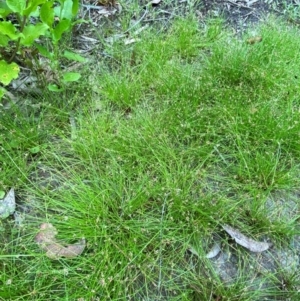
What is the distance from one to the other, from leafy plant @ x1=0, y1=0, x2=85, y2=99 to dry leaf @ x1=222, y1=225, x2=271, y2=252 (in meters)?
1.09

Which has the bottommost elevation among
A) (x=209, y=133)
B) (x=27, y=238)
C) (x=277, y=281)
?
(x=27, y=238)

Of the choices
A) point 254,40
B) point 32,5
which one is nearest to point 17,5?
point 32,5

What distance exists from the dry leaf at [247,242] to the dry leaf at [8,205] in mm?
931

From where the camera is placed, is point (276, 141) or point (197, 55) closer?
point (276, 141)

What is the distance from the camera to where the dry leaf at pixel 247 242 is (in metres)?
1.69

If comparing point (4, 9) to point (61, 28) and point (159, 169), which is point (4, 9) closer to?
Result: point (61, 28)

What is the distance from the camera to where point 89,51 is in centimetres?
254

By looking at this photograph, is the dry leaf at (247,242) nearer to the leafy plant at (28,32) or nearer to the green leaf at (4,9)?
the leafy plant at (28,32)

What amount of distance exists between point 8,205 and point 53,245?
0.31 m

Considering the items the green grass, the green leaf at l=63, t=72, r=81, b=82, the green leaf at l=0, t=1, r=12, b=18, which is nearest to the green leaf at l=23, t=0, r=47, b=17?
the green leaf at l=0, t=1, r=12, b=18

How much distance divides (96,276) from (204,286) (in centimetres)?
41

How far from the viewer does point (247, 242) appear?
1.69 meters

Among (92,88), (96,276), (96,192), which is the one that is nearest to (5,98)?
(92,88)

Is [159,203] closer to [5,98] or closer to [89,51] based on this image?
[5,98]
